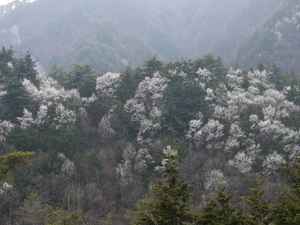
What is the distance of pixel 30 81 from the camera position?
4816cm

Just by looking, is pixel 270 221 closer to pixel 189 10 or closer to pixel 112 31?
pixel 112 31

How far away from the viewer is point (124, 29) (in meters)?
166

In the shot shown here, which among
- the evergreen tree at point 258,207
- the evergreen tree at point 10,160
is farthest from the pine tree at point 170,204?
the evergreen tree at point 10,160

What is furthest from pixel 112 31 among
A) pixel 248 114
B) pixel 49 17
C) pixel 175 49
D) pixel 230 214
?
pixel 230 214

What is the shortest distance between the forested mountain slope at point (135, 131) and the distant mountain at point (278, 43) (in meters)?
45.2

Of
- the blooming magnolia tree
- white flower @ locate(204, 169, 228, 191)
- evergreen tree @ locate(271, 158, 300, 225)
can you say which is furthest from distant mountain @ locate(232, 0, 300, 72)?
evergreen tree @ locate(271, 158, 300, 225)

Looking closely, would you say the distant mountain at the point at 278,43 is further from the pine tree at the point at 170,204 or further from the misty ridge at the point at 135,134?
the pine tree at the point at 170,204

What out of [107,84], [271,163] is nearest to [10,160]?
[271,163]

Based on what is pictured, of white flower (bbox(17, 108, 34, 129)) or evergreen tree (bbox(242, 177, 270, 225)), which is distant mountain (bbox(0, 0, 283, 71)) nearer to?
white flower (bbox(17, 108, 34, 129))

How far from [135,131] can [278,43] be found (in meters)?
69.7

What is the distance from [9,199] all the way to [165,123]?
65.9ft

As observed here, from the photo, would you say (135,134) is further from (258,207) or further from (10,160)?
(10,160)

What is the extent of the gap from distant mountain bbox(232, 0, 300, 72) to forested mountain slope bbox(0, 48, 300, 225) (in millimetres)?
45226

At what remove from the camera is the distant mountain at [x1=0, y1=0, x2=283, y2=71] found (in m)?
133
